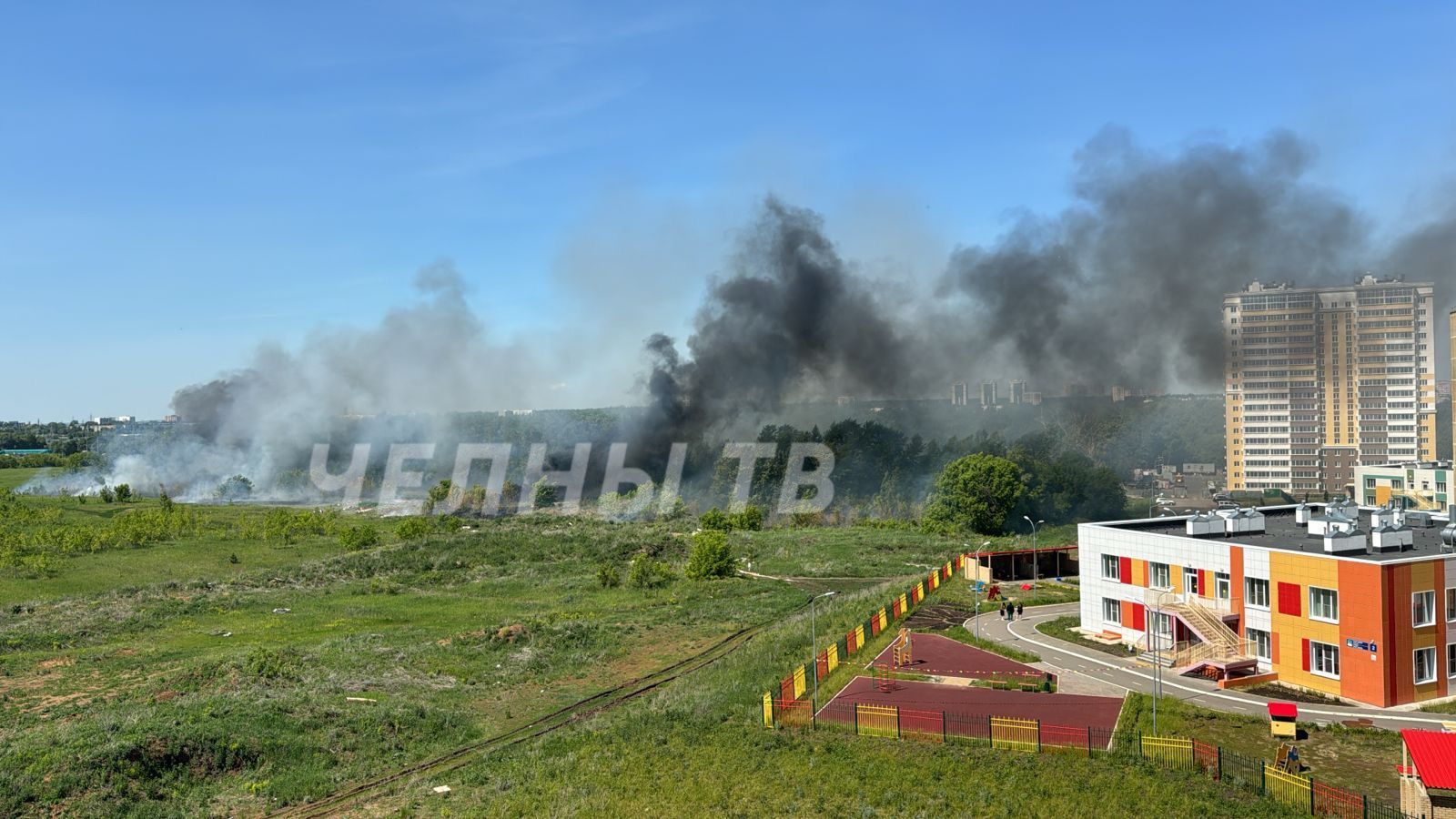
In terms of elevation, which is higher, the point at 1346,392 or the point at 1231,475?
the point at 1346,392

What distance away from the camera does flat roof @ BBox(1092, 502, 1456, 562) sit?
110 ft

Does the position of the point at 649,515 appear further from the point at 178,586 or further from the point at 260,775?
the point at 260,775

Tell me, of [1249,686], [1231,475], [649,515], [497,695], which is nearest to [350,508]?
[649,515]

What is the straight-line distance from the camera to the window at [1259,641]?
3453 centimetres

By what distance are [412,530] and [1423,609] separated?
237 feet

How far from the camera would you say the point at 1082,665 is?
37.2m

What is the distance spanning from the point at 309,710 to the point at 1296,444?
99.2 meters

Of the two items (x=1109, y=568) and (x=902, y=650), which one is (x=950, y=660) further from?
(x=1109, y=568)

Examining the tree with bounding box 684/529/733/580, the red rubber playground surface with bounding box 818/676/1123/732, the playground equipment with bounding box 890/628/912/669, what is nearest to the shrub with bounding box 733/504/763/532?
the tree with bounding box 684/529/733/580

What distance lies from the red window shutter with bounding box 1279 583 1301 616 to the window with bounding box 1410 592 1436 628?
317cm

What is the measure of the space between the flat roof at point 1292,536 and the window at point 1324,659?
2.96 meters

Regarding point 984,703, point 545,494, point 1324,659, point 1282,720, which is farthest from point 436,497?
point 1282,720

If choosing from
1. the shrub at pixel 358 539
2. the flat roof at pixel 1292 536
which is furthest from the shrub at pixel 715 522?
the flat roof at pixel 1292 536

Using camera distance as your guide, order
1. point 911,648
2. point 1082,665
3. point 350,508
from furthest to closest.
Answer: point 350,508 → point 911,648 → point 1082,665
